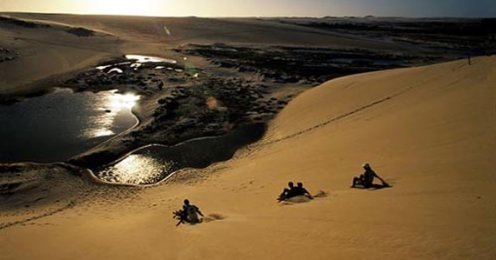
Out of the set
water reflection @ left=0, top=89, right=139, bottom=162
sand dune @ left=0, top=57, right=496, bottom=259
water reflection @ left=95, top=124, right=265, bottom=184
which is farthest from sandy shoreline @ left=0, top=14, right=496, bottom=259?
water reflection @ left=0, top=89, right=139, bottom=162

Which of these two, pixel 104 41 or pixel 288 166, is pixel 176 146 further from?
pixel 104 41

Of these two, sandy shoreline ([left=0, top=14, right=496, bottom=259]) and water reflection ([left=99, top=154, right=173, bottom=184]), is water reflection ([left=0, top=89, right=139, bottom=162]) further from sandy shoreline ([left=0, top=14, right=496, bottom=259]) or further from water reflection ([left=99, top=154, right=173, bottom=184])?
water reflection ([left=99, top=154, right=173, bottom=184])

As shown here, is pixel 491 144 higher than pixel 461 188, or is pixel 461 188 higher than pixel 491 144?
pixel 491 144

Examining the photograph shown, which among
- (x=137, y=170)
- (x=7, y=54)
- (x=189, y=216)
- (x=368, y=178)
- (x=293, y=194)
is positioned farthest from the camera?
(x=7, y=54)

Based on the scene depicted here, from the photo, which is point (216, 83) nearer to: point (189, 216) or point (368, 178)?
point (189, 216)

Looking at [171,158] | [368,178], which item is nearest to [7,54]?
[171,158]

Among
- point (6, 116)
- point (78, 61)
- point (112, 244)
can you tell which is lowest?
point (112, 244)

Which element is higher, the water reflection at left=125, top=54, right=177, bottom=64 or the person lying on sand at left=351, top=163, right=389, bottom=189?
the water reflection at left=125, top=54, right=177, bottom=64

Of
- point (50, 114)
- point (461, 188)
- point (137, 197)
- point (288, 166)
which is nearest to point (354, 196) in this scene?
point (461, 188)

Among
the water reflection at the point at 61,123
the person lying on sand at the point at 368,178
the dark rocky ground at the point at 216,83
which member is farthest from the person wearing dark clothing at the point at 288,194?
the water reflection at the point at 61,123
